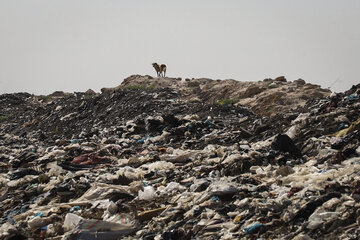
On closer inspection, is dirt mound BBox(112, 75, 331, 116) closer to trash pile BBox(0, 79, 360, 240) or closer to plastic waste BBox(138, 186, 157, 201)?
trash pile BBox(0, 79, 360, 240)

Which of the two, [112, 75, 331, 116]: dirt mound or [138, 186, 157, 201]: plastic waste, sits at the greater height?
[112, 75, 331, 116]: dirt mound

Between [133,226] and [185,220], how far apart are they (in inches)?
20.7

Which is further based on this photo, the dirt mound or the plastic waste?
the dirt mound

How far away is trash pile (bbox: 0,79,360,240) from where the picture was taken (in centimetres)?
321

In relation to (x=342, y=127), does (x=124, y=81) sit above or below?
above

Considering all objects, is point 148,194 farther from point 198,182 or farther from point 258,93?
point 258,93

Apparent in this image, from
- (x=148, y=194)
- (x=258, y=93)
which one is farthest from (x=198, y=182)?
(x=258, y=93)

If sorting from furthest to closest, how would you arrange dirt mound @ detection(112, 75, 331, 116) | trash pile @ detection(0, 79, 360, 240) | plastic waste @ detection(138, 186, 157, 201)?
dirt mound @ detection(112, 75, 331, 116)
plastic waste @ detection(138, 186, 157, 201)
trash pile @ detection(0, 79, 360, 240)

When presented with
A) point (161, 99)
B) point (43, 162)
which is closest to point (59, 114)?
point (161, 99)

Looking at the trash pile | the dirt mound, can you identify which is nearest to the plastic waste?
the trash pile

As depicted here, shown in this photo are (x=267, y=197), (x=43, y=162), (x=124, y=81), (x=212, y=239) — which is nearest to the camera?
(x=212, y=239)

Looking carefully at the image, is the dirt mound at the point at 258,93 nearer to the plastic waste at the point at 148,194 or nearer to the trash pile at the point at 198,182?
the trash pile at the point at 198,182

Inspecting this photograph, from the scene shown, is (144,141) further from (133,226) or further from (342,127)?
(133,226)

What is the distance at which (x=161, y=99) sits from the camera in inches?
527
